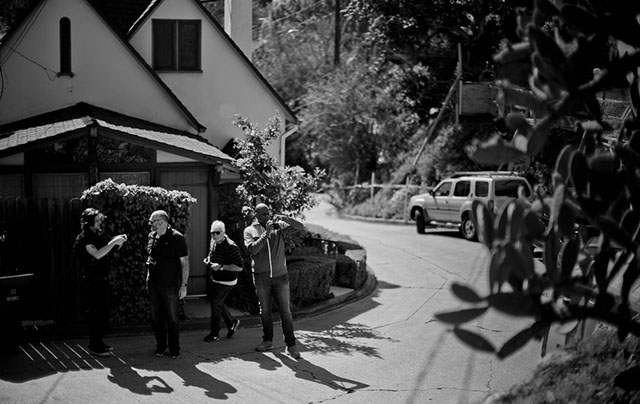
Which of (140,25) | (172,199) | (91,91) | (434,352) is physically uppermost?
(140,25)

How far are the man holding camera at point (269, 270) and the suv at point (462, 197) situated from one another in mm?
13003

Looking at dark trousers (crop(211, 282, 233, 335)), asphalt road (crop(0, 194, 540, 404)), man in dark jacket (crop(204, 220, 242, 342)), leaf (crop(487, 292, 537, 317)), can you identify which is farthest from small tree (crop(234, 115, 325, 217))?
leaf (crop(487, 292, 537, 317))

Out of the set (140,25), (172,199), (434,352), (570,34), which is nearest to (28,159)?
(172,199)

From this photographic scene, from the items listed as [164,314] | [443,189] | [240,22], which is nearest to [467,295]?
[164,314]

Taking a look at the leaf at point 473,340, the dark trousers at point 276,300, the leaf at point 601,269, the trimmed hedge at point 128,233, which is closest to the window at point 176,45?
the trimmed hedge at point 128,233

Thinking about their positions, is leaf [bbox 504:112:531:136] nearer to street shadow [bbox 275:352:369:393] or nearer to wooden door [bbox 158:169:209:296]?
street shadow [bbox 275:352:369:393]

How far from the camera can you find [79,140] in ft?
47.4

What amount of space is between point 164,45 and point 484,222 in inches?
664

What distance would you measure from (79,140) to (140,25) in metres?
5.23

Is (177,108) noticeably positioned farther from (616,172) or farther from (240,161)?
(616,172)

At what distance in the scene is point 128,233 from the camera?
40.7 feet

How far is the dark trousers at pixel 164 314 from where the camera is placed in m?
10.6

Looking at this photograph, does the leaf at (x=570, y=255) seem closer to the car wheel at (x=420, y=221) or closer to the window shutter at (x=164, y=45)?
the window shutter at (x=164, y=45)

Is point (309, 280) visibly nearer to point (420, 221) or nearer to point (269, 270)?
point (269, 270)
